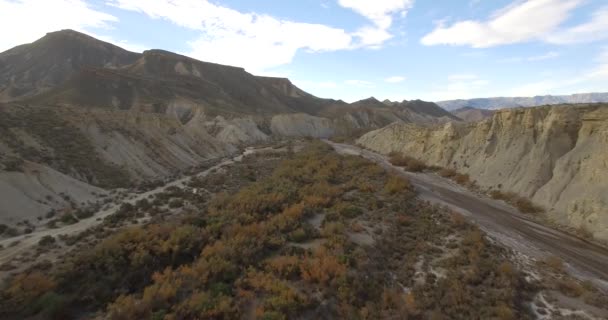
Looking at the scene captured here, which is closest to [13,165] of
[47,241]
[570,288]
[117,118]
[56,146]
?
[56,146]

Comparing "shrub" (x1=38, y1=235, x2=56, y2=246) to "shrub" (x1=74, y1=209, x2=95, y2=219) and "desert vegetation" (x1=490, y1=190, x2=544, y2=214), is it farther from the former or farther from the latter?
"desert vegetation" (x1=490, y1=190, x2=544, y2=214)

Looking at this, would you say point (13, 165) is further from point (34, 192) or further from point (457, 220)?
point (457, 220)

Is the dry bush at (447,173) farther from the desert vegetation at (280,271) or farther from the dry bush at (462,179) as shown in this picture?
the desert vegetation at (280,271)

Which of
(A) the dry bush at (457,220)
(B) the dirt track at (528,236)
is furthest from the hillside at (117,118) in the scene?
(B) the dirt track at (528,236)

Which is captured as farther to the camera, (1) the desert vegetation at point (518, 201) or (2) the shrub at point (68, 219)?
(1) the desert vegetation at point (518, 201)

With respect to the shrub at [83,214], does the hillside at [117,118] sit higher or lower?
higher

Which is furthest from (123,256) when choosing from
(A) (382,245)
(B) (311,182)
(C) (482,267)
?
(B) (311,182)

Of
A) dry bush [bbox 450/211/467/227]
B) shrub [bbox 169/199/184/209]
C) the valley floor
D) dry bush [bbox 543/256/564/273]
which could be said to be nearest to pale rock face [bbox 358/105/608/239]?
the valley floor
